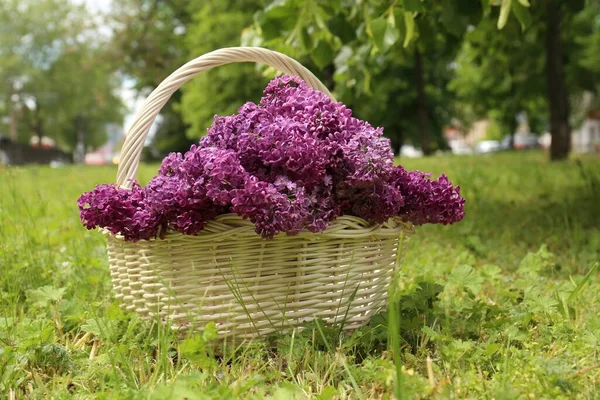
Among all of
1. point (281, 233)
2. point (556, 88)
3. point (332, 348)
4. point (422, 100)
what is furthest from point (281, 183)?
point (422, 100)

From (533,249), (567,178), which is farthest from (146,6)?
(533,249)

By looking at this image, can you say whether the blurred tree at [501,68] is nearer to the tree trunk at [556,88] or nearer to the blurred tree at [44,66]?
the tree trunk at [556,88]

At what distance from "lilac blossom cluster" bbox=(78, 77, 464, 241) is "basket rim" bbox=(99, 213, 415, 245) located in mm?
27

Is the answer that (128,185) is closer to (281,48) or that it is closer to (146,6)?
(281,48)

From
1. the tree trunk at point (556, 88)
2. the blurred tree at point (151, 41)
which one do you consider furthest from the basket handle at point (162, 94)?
the blurred tree at point (151, 41)

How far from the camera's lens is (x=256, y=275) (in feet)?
6.15

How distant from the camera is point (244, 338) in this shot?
190 cm

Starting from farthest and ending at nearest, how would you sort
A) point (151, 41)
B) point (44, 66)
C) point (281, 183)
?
point (44, 66) → point (151, 41) → point (281, 183)

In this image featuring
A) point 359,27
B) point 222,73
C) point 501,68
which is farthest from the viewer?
point 222,73

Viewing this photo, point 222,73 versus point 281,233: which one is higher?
point 222,73

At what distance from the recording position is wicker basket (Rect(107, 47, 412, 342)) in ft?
6.07

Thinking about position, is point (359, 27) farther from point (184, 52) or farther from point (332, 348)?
point (184, 52)

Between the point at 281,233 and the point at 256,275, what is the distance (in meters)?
0.16

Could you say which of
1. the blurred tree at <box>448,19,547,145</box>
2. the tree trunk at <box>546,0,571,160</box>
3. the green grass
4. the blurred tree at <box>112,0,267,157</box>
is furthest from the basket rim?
the blurred tree at <box>112,0,267,157</box>
